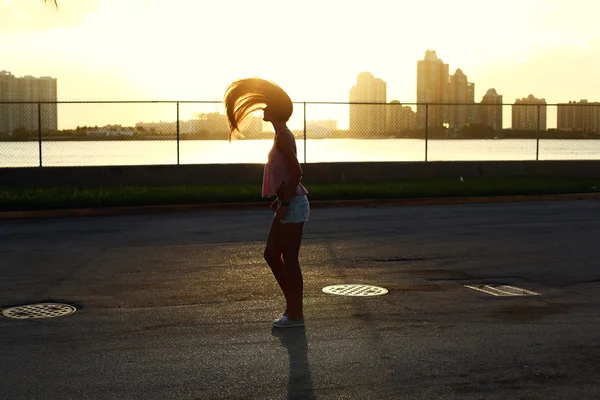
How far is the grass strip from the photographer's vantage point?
19.0m

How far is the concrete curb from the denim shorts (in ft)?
35.3

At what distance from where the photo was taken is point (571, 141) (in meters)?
33.6

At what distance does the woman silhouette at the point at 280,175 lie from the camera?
7285mm

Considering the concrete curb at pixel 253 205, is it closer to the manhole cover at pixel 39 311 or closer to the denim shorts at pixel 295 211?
the manhole cover at pixel 39 311

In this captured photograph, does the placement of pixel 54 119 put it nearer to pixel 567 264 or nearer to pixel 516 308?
pixel 567 264

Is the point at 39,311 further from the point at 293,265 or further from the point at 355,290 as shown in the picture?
the point at 355,290

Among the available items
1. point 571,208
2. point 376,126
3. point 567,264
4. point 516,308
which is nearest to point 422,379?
point 516,308

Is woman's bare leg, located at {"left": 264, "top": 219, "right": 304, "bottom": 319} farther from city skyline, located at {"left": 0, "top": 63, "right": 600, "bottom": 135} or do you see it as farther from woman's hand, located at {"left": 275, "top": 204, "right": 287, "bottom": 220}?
city skyline, located at {"left": 0, "top": 63, "right": 600, "bottom": 135}

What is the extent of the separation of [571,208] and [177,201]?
8.16 metres

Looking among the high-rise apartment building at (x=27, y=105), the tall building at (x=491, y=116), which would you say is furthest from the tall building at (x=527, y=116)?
the high-rise apartment building at (x=27, y=105)

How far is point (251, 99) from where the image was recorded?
24.1 ft

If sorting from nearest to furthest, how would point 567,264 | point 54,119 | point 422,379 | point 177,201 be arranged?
point 422,379
point 567,264
point 177,201
point 54,119

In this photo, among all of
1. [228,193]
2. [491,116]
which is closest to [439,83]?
[491,116]

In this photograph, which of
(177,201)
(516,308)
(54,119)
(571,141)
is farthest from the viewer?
(571,141)
